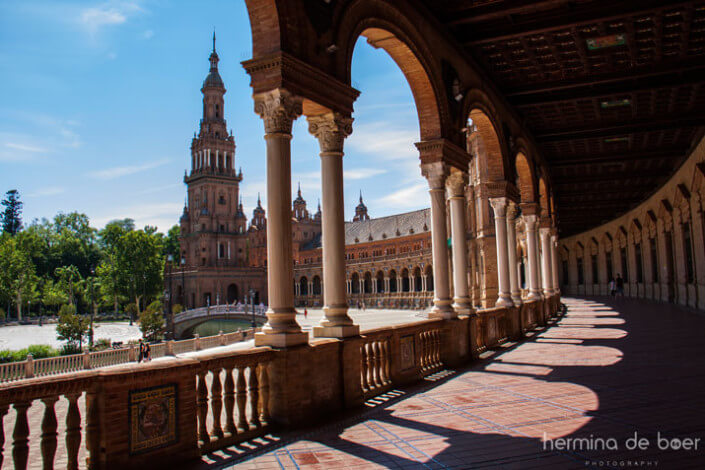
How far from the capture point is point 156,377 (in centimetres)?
436

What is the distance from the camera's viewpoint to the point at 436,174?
34.7 feet

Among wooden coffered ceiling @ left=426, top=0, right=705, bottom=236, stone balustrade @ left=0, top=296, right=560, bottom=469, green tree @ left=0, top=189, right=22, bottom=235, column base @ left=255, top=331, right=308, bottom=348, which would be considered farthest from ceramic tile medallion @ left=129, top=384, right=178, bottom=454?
green tree @ left=0, top=189, right=22, bottom=235

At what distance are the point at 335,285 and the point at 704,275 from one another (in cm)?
1801

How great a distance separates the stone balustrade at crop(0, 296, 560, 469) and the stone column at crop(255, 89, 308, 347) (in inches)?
23.9

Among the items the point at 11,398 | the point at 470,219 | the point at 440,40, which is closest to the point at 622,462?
the point at 11,398

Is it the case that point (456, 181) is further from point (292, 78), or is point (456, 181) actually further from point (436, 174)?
point (292, 78)

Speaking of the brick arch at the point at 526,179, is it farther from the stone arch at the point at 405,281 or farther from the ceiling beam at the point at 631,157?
the stone arch at the point at 405,281

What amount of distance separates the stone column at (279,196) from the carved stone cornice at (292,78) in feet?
0.36

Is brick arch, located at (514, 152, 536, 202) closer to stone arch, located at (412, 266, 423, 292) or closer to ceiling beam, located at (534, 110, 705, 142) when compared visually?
ceiling beam, located at (534, 110, 705, 142)

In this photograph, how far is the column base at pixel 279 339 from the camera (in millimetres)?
5926

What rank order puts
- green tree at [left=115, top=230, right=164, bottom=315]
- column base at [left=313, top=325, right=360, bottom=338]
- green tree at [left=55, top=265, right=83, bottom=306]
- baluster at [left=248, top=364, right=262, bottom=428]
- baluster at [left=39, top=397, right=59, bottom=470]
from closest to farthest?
baluster at [left=39, top=397, right=59, bottom=470], baluster at [left=248, top=364, right=262, bottom=428], column base at [left=313, top=325, right=360, bottom=338], green tree at [left=55, top=265, right=83, bottom=306], green tree at [left=115, top=230, right=164, bottom=315]

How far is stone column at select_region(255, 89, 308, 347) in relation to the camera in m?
6.26

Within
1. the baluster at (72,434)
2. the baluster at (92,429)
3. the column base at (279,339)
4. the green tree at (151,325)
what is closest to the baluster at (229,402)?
the column base at (279,339)

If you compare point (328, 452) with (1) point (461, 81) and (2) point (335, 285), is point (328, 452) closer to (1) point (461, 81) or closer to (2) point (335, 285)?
(2) point (335, 285)
